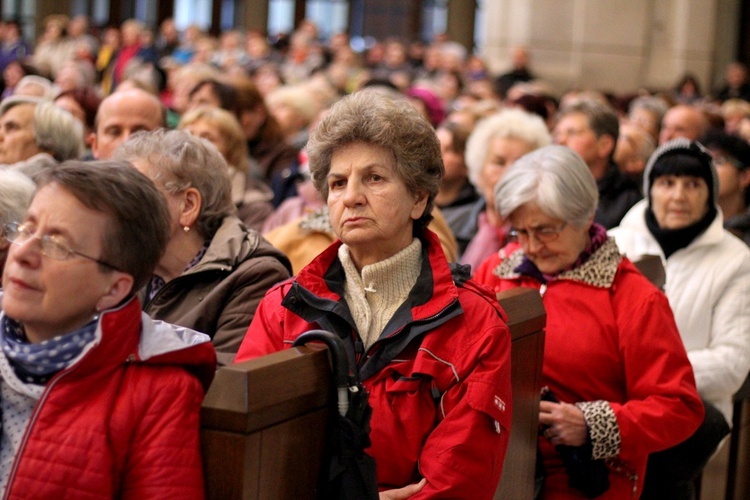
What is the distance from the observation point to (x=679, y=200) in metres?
4.21

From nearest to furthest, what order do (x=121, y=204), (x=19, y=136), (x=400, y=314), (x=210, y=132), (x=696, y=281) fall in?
(x=121, y=204) < (x=400, y=314) < (x=696, y=281) < (x=19, y=136) < (x=210, y=132)

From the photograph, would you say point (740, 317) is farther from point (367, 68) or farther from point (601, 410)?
point (367, 68)

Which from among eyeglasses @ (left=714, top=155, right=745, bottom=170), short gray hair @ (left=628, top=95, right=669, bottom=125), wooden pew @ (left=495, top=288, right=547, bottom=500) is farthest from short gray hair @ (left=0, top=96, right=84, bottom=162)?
short gray hair @ (left=628, top=95, right=669, bottom=125)

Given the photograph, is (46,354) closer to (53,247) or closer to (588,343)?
(53,247)

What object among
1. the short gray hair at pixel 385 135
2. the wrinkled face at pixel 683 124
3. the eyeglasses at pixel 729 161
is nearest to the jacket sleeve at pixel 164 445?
the short gray hair at pixel 385 135

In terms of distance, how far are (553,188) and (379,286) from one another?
96 centimetres

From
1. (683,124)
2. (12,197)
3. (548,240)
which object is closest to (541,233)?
(548,240)

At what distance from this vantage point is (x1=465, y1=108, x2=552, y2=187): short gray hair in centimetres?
529

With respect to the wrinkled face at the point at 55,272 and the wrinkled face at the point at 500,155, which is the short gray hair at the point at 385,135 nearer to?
the wrinkled face at the point at 55,272

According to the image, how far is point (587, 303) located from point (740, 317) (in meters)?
0.82

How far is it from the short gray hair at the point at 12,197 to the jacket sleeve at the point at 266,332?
89cm

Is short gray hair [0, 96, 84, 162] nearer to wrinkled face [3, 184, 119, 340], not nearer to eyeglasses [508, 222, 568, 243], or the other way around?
eyeglasses [508, 222, 568, 243]

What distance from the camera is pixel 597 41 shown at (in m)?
15.0

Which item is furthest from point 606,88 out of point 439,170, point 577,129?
point 439,170
